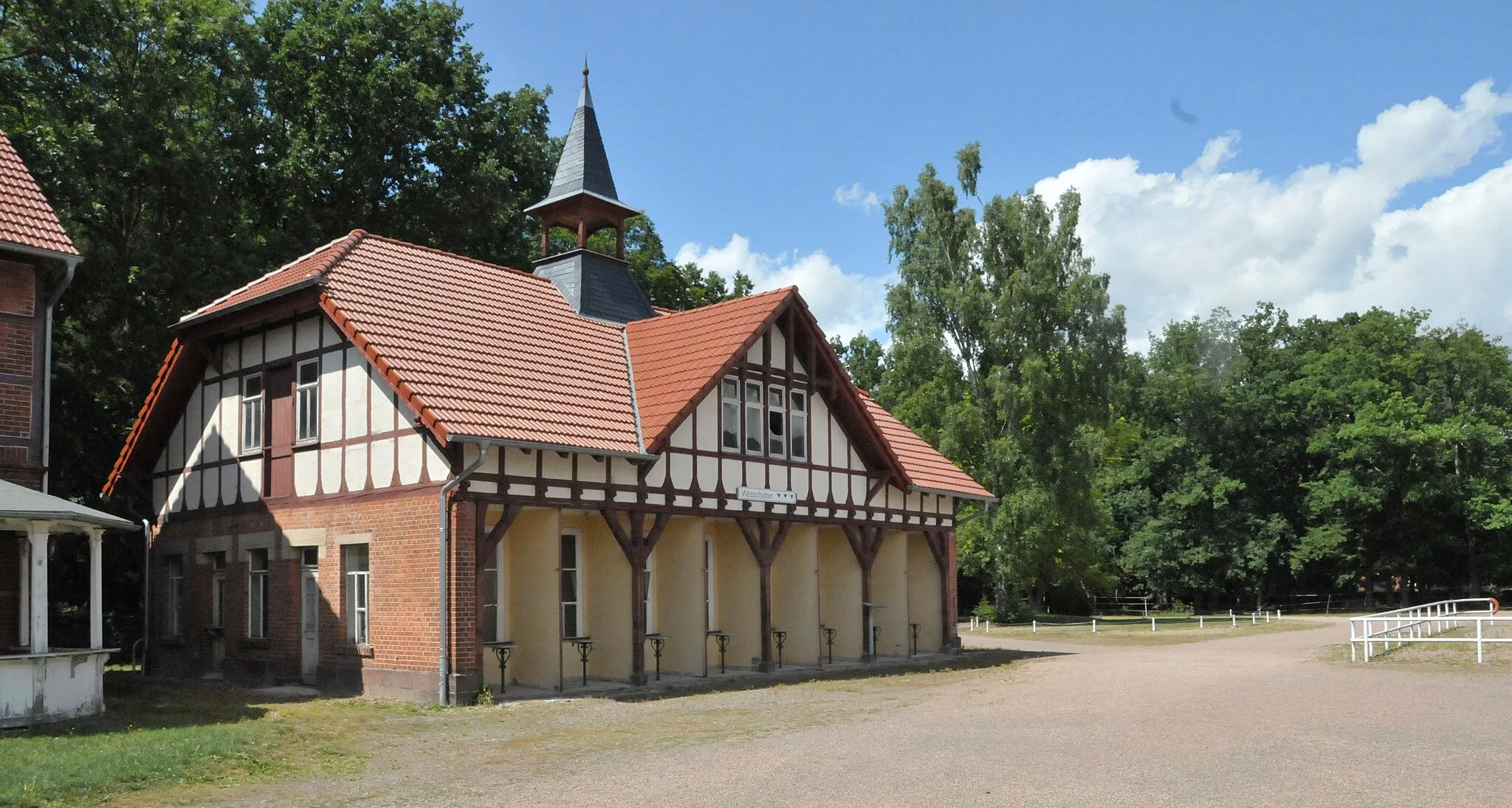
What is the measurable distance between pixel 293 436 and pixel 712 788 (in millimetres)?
12598

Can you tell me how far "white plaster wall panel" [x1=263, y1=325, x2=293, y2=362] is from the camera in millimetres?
20672

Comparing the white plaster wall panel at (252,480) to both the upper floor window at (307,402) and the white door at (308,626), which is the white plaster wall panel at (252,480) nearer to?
the upper floor window at (307,402)

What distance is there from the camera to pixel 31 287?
18.7 m

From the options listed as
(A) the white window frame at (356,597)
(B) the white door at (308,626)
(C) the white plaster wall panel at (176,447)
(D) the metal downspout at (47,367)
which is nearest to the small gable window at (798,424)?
(A) the white window frame at (356,597)

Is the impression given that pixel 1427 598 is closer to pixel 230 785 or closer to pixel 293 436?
pixel 293 436

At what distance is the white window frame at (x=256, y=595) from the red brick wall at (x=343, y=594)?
9 centimetres

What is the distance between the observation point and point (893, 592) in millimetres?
26375

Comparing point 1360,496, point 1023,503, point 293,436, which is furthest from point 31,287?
point 1360,496

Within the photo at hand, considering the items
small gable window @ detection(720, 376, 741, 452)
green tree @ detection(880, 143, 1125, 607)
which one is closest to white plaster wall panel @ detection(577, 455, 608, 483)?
small gable window @ detection(720, 376, 741, 452)

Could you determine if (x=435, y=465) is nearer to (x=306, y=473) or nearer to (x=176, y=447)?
(x=306, y=473)

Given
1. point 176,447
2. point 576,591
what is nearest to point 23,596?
point 176,447

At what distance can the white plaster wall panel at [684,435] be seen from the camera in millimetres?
20859

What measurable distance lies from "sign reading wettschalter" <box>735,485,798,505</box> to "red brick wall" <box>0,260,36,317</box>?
428 inches

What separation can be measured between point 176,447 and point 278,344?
155 inches
